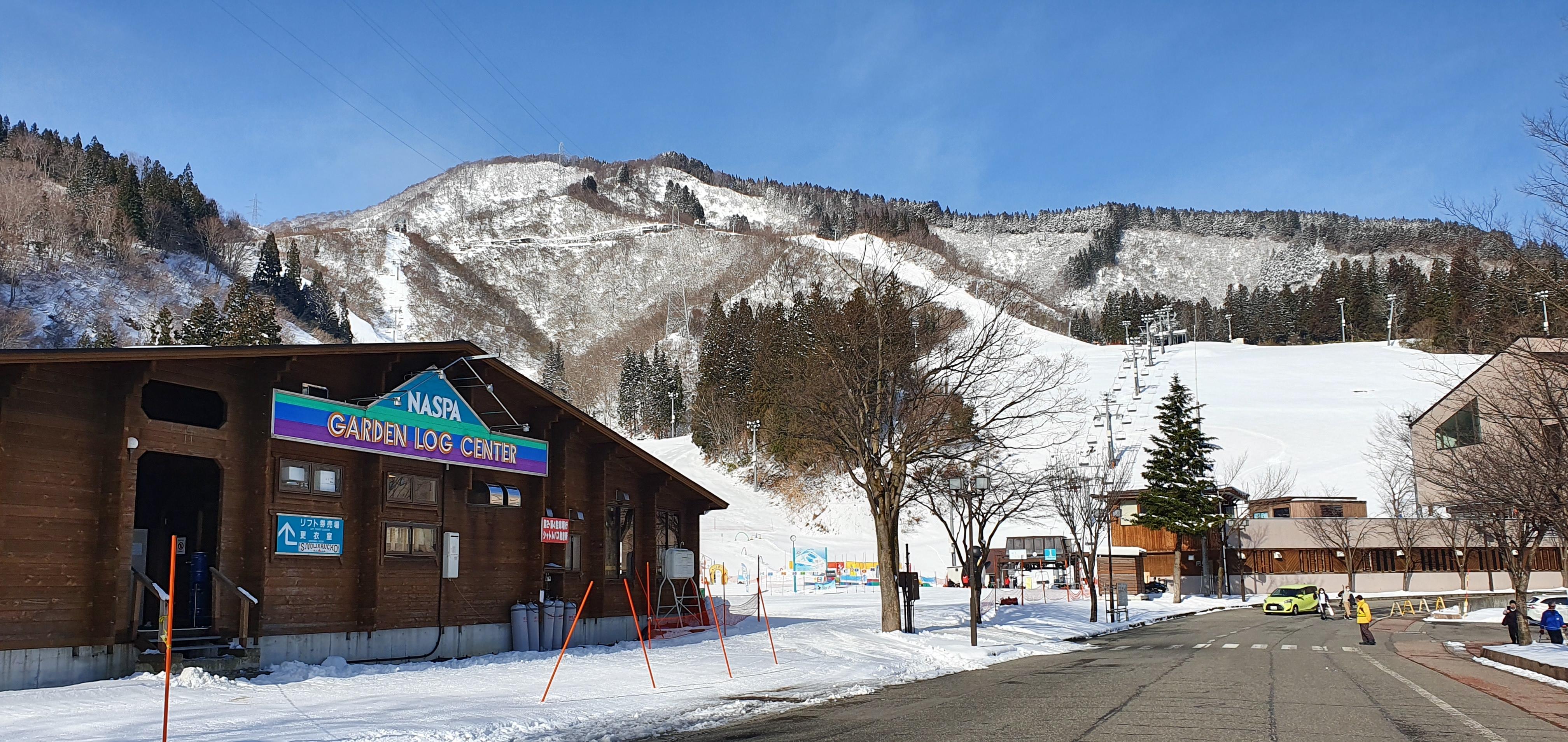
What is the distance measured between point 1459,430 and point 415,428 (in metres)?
69.1

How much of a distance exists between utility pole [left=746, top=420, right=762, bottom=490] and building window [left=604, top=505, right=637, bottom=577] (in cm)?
6045

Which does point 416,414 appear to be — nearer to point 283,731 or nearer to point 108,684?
point 108,684

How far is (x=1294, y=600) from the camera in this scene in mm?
53281

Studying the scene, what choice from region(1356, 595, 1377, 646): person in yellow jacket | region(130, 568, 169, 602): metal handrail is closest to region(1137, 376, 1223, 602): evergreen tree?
region(1356, 595, 1377, 646): person in yellow jacket

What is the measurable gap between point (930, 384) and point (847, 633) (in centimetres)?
879

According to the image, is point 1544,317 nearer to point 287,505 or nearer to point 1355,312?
point 287,505

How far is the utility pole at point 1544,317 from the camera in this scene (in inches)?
640

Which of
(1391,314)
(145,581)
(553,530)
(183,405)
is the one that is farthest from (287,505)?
(1391,314)

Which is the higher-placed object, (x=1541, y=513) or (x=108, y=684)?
(x=1541, y=513)

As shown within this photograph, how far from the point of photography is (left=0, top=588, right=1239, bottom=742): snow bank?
12.2 meters

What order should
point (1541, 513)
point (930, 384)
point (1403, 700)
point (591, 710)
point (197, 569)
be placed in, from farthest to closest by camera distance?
point (930, 384) → point (1541, 513) → point (197, 569) → point (1403, 700) → point (591, 710)

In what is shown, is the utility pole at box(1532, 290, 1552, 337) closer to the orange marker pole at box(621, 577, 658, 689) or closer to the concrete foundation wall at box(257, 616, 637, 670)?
the orange marker pole at box(621, 577, 658, 689)

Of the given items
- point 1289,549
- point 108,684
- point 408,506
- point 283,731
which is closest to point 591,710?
point 283,731

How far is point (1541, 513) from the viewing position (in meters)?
24.8
